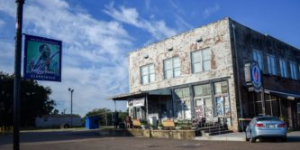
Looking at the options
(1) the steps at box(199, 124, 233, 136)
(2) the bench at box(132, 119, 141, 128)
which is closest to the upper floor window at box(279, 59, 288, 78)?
(1) the steps at box(199, 124, 233, 136)

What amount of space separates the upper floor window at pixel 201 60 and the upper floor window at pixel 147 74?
197 inches

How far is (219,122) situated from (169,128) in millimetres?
3669

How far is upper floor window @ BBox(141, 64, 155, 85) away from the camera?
31.5 metres

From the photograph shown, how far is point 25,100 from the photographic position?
54.6 m

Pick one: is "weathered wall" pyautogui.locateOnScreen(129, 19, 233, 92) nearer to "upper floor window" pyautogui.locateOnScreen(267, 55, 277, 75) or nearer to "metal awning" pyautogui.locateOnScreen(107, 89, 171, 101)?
"metal awning" pyautogui.locateOnScreen(107, 89, 171, 101)

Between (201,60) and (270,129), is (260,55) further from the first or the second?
(270,129)

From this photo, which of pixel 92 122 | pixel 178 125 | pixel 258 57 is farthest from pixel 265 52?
pixel 92 122

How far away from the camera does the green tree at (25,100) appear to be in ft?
174

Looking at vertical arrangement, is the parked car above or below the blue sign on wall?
below

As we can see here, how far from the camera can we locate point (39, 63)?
27.8 ft

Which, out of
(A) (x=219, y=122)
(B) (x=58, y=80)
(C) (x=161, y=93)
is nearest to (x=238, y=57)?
(A) (x=219, y=122)

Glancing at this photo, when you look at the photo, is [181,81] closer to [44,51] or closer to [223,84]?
[223,84]

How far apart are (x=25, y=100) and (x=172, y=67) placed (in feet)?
110

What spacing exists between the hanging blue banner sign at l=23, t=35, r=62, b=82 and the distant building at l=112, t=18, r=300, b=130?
16078 mm
